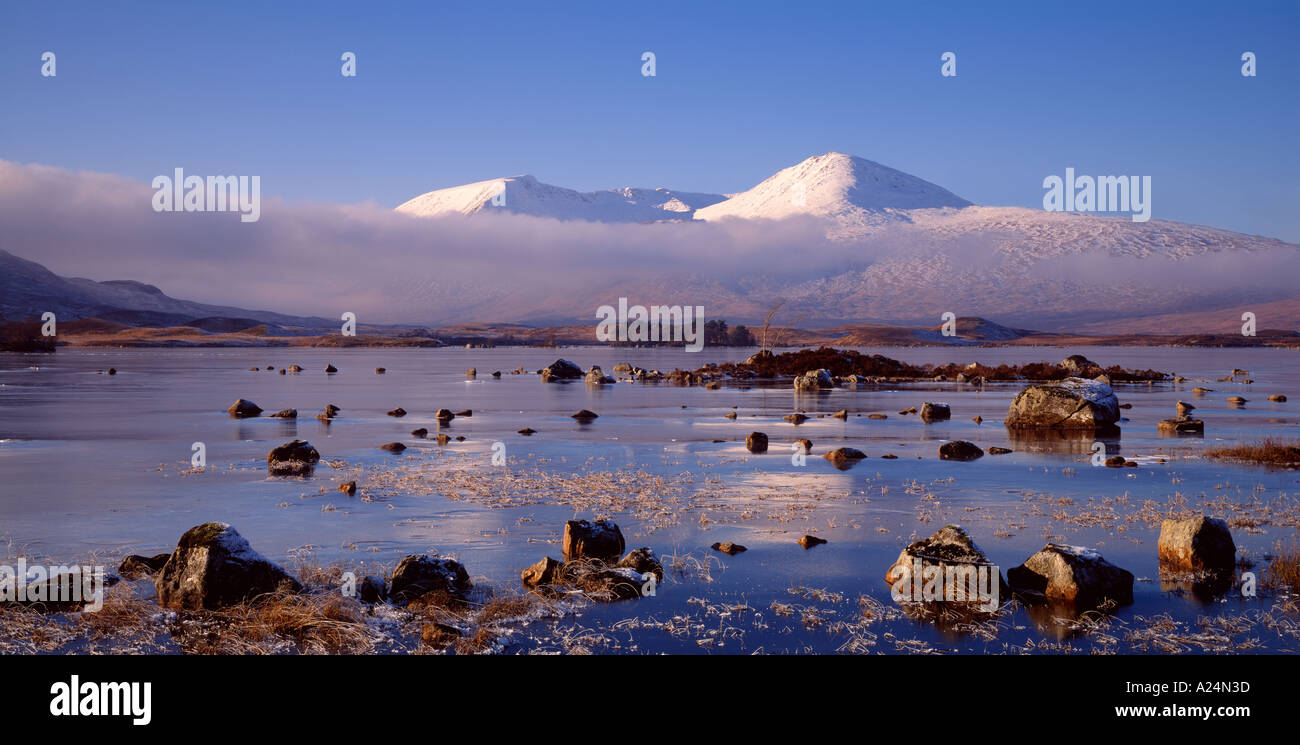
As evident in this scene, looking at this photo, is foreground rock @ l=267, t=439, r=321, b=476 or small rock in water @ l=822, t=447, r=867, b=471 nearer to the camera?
foreground rock @ l=267, t=439, r=321, b=476

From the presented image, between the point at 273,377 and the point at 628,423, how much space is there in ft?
144

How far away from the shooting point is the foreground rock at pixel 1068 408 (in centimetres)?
3241

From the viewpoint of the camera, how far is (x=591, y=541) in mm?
13680

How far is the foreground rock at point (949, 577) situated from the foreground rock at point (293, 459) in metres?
14.5

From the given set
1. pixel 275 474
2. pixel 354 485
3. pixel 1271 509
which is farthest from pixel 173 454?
pixel 1271 509

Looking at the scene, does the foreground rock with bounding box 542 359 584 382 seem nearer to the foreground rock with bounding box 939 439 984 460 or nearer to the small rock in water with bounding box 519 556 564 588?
the foreground rock with bounding box 939 439 984 460

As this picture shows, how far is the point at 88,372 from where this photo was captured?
74500 mm

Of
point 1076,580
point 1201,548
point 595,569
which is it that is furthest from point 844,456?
point 595,569

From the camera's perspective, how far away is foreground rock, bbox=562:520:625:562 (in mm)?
13648

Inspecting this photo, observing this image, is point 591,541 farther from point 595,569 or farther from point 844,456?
point 844,456

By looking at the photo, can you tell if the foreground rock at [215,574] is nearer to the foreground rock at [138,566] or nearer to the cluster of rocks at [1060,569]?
the foreground rock at [138,566]

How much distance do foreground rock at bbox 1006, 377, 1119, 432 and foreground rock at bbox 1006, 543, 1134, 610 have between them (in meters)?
22.0

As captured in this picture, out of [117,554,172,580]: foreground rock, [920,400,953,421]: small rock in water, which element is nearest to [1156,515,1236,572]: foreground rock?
[117,554,172,580]: foreground rock

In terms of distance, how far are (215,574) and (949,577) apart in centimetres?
892
